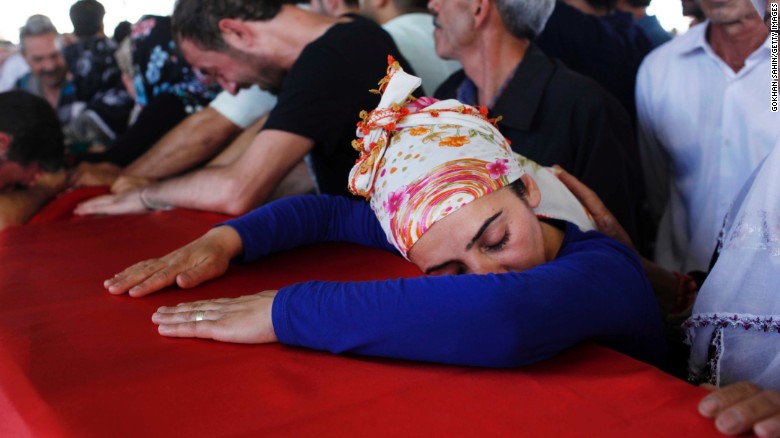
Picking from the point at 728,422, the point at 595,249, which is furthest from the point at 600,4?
the point at 728,422

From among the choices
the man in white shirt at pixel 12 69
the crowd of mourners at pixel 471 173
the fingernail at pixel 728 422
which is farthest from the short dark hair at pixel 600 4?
the man in white shirt at pixel 12 69

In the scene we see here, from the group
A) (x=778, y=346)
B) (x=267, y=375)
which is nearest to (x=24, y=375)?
(x=267, y=375)

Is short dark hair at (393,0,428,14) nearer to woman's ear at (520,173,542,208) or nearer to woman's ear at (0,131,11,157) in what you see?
woman's ear at (0,131,11,157)

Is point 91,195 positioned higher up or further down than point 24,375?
further down

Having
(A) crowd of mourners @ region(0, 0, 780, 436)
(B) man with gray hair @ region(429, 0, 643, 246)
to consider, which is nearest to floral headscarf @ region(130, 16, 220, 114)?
(A) crowd of mourners @ region(0, 0, 780, 436)

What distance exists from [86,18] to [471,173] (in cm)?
467

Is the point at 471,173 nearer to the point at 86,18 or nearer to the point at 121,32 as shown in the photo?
the point at 121,32

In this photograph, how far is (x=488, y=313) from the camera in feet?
3.14

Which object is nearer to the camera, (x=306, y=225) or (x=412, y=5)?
(x=306, y=225)

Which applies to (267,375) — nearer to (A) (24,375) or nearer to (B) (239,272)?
(A) (24,375)

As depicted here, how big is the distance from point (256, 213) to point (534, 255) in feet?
A: 2.42

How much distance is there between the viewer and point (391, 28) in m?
2.82

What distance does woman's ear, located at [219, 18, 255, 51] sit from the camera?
2361 mm

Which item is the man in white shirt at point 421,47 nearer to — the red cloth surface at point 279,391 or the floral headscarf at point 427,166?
the floral headscarf at point 427,166
